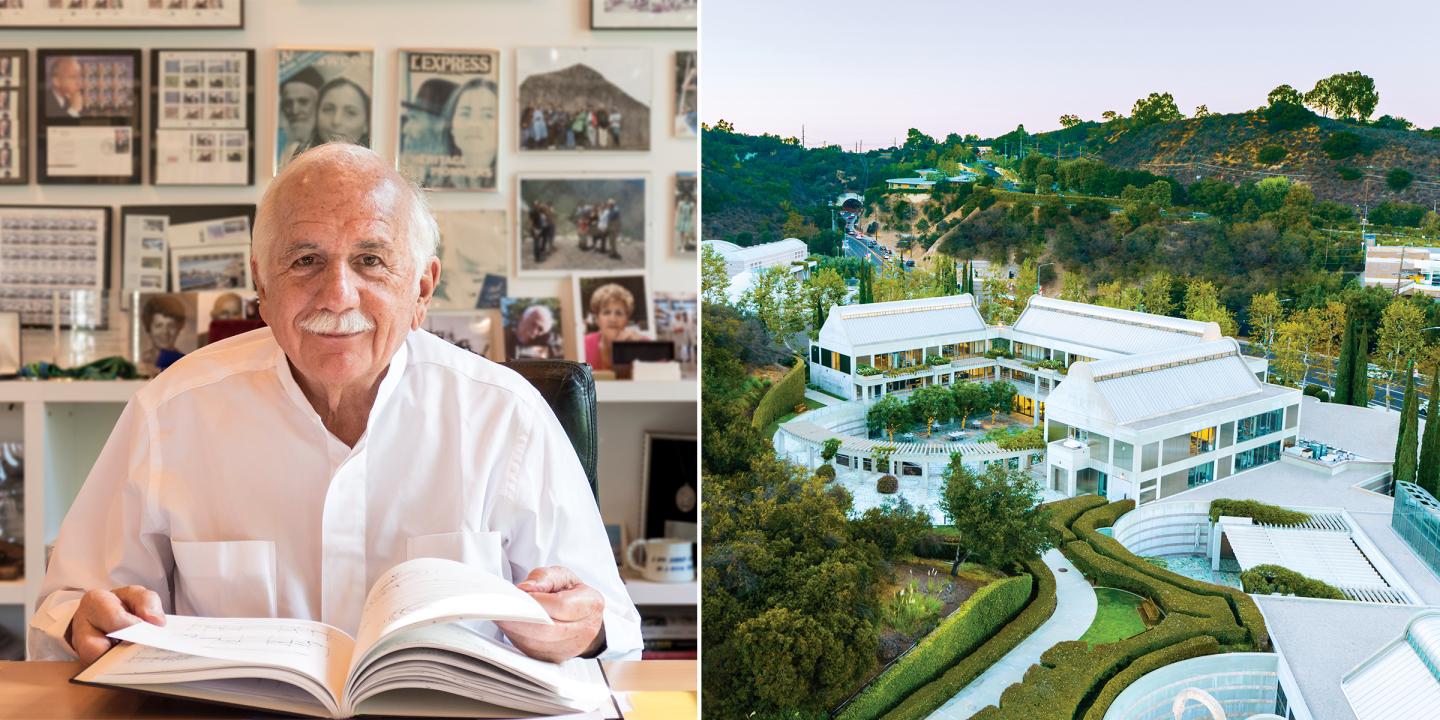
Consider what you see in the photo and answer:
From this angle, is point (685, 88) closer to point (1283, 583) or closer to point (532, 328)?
point (532, 328)

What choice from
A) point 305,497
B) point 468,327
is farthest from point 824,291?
point 305,497

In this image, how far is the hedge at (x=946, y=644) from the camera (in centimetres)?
226

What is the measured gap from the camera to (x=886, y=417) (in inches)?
92.5

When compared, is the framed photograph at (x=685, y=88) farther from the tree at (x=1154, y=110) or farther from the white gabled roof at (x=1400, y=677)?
the white gabled roof at (x=1400, y=677)

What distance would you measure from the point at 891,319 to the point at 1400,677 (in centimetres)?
115

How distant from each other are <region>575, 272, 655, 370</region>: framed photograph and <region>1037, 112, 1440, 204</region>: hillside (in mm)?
1197

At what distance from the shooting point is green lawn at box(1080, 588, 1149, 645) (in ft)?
7.24

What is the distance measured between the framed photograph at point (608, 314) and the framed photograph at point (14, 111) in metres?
1.41

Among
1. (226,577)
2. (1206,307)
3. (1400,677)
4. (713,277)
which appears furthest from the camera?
(713,277)

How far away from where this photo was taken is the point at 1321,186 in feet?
7.04

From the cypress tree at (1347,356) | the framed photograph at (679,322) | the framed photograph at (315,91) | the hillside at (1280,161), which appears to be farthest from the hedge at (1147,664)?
the framed photograph at (315,91)

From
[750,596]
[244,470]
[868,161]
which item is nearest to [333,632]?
[244,470]

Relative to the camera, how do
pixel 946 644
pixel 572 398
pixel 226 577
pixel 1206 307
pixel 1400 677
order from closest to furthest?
pixel 226 577
pixel 572 398
pixel 1400 677
pixel 1206 307
pixel 946 644

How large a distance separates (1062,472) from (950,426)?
0.24 metres
